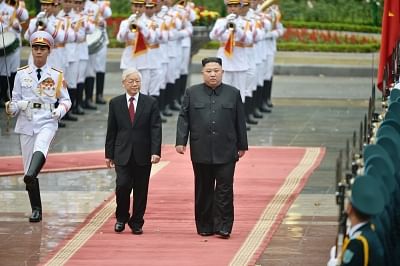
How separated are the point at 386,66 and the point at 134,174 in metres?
3.47

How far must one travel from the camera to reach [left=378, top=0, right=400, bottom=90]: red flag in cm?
1616

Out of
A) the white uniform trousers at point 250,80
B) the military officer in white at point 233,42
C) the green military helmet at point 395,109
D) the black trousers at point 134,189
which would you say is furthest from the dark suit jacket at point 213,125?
the white uniform trousers at point 250,80

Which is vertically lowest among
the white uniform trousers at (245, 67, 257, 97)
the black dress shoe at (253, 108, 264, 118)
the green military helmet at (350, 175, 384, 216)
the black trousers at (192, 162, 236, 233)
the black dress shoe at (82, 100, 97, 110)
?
the black dress shoe at (82, 100, 97, 110)

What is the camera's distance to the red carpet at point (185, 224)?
42.7 ft

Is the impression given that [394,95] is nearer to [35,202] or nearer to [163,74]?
[35,202]

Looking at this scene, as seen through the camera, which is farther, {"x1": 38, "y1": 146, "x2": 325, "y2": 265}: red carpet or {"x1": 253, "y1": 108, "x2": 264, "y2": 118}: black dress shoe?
{"x1": 253, "y1": 108, "x2": 264, "y2": 118}: black dress shoe

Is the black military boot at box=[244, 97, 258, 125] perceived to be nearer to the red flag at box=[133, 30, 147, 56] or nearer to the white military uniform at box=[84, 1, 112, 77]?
the red flag at box=[133, 30, 147, 56]

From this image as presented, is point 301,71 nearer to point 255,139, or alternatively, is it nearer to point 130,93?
point 255,139

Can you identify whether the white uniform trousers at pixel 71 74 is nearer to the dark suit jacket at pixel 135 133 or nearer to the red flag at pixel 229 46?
the red flag at pixel 229 46

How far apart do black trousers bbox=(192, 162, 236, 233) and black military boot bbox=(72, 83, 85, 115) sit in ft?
32.4

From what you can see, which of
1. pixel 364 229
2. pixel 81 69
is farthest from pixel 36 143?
pixel 81 69

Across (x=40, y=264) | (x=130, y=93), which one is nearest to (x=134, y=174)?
(x=130, y=93)

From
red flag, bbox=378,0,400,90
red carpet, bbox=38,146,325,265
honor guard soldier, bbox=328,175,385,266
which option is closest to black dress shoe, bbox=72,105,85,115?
red carpet, bbox=38,146,325,265

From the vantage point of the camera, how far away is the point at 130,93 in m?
14.2
